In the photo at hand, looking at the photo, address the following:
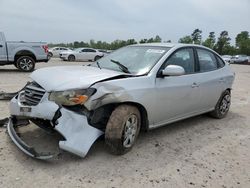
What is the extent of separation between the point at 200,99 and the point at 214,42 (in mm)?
72273

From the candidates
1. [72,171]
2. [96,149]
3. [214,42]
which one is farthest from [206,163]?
[214,42]

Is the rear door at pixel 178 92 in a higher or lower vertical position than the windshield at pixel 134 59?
lower

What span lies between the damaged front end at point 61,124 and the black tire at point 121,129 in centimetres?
16

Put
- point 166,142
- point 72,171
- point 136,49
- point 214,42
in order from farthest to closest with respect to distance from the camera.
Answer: point 214,42, point 136,49, point 166,142, point 72,171

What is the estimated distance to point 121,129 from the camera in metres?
3.76

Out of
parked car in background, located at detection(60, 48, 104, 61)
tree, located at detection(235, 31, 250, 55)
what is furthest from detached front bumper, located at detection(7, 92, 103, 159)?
tree, located at detection(235, 31, 250, 55)

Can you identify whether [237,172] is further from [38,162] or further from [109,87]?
[38,162]

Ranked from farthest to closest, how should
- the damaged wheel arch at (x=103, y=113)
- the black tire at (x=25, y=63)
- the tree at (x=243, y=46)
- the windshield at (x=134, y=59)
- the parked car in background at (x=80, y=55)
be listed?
1. the tree at (x=243, y=46)
2. the parked car in background at (x=80, y=55)
3. the black tire at (x=25, y=63)
4. the windshield at (x=134, y=59)
5. the damaged wheel arch at (x=103, y=113)

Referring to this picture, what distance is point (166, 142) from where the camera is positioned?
14.9ft

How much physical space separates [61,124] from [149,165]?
4.12 feet

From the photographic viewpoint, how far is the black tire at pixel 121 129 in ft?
12.2

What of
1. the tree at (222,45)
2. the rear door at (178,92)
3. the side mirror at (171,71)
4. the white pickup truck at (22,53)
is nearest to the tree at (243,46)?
the tree at (222,45)

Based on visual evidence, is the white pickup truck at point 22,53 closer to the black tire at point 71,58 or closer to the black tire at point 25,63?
the black tire at point 25,63

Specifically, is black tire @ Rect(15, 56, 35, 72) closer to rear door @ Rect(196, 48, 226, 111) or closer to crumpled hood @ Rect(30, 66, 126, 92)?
crumpled hood @ Rect(30, 66, 126, 92)
